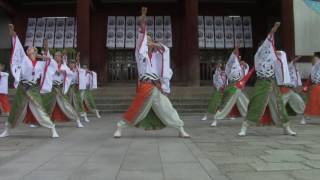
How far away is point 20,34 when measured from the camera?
1107 inches

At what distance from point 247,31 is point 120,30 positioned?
6636 mm

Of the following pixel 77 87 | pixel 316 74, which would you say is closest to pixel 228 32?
pixel 77 87

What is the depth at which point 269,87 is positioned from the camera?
10711 millimetres

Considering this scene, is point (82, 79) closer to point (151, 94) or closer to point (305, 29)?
point (151, 94)

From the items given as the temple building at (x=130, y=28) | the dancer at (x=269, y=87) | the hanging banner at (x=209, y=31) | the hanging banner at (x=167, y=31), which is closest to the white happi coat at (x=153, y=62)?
the dancer at (x=269, y=87)

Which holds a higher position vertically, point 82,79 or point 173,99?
point 82,79

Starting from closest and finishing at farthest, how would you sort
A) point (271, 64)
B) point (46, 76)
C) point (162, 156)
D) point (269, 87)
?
point (162, 156), point (269, 87), point (271, 64), point (46, 76)

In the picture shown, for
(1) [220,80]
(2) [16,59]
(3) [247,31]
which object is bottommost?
(1) [220,80]

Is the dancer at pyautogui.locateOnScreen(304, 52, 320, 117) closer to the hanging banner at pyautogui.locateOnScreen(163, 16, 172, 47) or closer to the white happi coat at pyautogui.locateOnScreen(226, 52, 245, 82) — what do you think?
the white happi coat at pyautogui.locateOnScreen(226, 52, 245, 82)

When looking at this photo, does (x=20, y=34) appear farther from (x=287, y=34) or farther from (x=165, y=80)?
(x=165, y=80)

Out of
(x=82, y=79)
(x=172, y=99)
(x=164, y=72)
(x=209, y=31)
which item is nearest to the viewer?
(x=164, y=72)

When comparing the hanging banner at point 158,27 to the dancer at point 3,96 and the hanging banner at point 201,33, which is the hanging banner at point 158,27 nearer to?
the hanging banner at point 201,33

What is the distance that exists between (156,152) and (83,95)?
29.6 ft

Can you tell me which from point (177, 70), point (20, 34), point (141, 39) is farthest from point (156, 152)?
point (20, 34)
